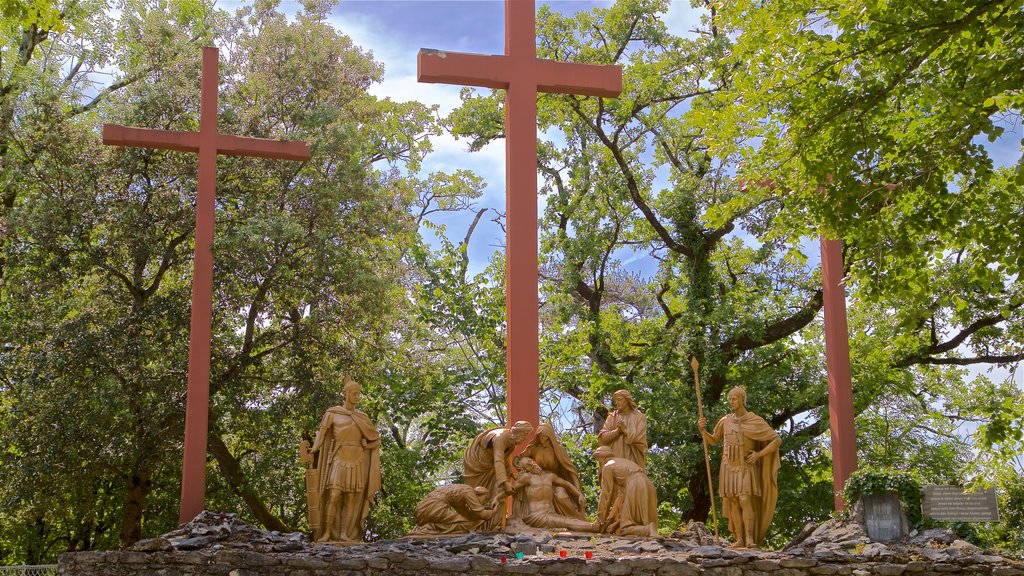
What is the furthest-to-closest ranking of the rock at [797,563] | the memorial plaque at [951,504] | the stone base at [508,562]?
the memorial plaque at [951,504] → the rock at [797,563] → the stone base at [508,562]

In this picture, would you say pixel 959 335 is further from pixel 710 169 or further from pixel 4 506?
pixel 4 506

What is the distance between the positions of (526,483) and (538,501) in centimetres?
21

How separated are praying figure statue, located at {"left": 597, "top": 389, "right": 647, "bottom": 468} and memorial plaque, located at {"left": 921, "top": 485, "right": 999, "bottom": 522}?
280 cm

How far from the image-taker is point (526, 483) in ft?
33.4

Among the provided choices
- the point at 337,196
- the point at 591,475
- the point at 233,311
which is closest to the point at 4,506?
the point at 233,311

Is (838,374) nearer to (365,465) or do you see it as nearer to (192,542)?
(365,465)

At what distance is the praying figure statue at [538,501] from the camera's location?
9.85 metres

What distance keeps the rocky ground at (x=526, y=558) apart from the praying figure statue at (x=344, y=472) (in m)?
0.47

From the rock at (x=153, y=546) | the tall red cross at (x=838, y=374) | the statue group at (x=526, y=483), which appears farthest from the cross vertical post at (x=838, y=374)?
the rock at (x=153, y=546)

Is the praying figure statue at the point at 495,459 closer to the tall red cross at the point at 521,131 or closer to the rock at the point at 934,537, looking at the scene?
the tall red cross at the point at 521,131

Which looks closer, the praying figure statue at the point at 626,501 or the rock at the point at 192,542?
the rock at the point at 192,542

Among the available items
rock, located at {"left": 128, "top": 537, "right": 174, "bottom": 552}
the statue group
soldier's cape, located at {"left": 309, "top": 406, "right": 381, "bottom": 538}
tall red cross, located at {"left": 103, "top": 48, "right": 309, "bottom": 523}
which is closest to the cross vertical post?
the statue group

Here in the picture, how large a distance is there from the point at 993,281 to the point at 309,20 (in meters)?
12.9

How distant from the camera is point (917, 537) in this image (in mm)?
9633
